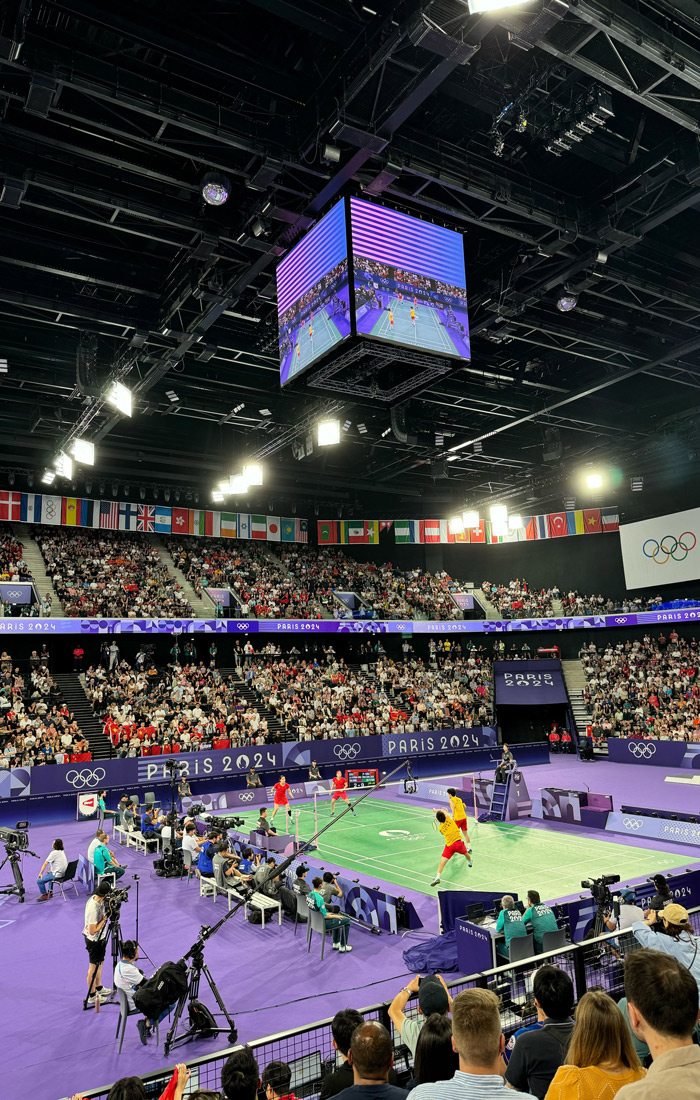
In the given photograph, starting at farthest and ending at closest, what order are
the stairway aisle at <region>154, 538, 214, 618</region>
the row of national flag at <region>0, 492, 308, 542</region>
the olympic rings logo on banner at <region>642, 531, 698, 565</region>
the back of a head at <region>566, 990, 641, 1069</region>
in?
the olympic rings logo on banner at <region>642, 531, 698, 565</region>, the stairway aisle at <region>154, 538, 214, 618</region>, the row of national flag at <region>0, 492, 308, 542</region>, the back of a head at <region>566, 990, 641, 1069</region>

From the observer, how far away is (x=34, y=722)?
89.2 ft

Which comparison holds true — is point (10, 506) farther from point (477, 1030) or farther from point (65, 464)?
point (477, 1030)

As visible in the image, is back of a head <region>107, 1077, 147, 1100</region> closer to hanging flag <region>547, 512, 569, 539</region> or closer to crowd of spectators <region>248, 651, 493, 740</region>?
crowd of spectators <region>248, 651, 493, 740</region>

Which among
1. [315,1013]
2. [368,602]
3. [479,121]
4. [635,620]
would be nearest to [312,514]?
[368,602]

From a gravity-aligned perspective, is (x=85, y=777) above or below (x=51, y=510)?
below

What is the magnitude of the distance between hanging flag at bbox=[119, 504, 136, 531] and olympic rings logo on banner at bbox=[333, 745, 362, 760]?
1602 cm

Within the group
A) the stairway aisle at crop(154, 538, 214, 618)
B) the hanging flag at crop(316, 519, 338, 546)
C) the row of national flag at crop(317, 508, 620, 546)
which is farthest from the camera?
the hanging flag at crop(316, 519, 338, 546)

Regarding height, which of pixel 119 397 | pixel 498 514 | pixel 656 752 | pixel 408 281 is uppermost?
pixel 119 397

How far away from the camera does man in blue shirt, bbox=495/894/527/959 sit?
Result: 1005 centimetres

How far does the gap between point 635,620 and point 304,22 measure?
35073 millimetres

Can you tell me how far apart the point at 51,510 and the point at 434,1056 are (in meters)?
35.4

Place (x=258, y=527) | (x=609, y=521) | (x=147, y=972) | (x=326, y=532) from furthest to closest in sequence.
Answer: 1. (x=326, y=532)
2. (x=609, y=521)
3. (x=258, y=527)
4. (x=147, y=972)

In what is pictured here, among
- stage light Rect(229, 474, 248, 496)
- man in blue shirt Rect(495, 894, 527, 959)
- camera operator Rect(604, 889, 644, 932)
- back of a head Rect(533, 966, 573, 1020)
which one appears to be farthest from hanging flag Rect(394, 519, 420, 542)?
back of a head Rect(533, 966, 573, 1020)

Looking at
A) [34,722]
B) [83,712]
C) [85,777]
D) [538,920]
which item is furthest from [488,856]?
[83,712]
